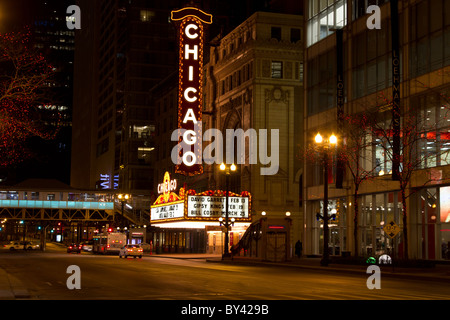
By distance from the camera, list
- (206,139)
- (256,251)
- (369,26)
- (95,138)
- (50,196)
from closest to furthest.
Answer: (369,26) → (256,251) → (206,139) → (50,196) → (95,138)

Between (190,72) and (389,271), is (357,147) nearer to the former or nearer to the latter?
(389,271)

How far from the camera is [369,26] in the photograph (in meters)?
52.5

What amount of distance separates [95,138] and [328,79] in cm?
12688

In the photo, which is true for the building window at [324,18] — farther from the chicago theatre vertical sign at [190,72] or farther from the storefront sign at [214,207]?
the storefront sign at [214,207]

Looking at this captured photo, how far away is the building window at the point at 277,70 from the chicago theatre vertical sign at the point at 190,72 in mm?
7951

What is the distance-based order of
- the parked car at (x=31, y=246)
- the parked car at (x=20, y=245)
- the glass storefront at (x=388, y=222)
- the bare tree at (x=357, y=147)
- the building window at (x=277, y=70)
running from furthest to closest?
the parked car at (x=31, y=246) < the parked car at (x=20, y=245) < the building window at (x=277, y=70) < the bare tree at (x=357, y=147) < the glass storefront at (x=388, y=222)

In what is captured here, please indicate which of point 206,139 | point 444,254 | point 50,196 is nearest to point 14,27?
point 444,254

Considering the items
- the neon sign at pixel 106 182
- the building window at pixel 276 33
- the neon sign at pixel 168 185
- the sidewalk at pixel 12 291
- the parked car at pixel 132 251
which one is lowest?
the parked car at pixel 132 251

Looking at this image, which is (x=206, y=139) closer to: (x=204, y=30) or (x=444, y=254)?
(x=204, y=30)

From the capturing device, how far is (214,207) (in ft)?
226

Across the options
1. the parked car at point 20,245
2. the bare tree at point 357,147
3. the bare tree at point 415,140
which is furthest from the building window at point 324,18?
the parked car at point 20,245

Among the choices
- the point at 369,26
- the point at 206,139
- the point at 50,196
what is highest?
the point at 369,26

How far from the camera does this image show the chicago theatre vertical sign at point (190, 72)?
7294 centimetres

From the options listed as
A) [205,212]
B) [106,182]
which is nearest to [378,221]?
[205,212]
